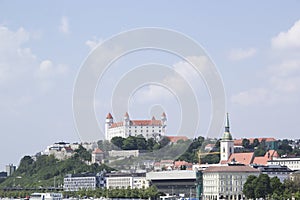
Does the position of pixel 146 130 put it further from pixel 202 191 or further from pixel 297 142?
pixel 202 191

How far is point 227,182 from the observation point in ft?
172

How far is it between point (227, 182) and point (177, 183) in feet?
17.5

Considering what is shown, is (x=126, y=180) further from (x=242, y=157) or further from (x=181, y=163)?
(x=242, y=157)

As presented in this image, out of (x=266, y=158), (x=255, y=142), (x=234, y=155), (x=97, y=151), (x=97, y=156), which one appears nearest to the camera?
(x=266, y=158)

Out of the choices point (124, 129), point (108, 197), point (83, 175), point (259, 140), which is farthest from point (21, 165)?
point (108, 197)

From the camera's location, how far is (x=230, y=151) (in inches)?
2557

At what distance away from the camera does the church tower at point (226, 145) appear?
6456cm

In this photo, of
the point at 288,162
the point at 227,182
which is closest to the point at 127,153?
the point at 288,162

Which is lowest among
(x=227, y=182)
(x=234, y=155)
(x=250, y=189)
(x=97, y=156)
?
(x=250, y=189)

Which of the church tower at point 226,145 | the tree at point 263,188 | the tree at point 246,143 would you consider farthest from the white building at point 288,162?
the tree at point 263,188

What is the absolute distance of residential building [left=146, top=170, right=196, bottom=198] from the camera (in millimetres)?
55906

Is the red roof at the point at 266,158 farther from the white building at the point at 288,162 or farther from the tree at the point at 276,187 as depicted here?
the tree at the point at 276,187

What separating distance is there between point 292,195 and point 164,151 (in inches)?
1341

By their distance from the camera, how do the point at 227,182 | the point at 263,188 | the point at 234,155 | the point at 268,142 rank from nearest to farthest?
the point at 263,188 → the point at 227,182 → the point at 234,155 → the point at 268,142
